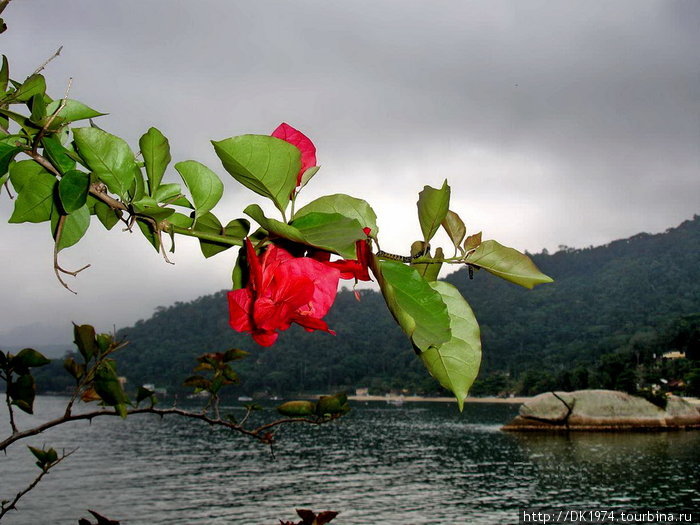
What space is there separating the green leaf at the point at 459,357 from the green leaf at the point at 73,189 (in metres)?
0.36

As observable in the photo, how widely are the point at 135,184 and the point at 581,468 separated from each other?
32.7 m

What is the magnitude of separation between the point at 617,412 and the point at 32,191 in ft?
148

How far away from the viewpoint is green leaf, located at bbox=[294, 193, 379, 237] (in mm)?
578

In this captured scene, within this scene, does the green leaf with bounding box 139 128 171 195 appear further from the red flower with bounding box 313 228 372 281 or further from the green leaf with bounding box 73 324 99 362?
the green leaf with bounding box 73 324 99 362

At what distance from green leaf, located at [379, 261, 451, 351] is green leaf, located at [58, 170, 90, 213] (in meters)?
0.28

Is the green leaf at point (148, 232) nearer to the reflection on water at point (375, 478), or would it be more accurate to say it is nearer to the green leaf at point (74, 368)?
the green leaf at point (74, 368)

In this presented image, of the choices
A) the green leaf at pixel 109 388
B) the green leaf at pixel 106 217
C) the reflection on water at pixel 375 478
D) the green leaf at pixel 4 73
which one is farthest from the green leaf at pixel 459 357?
the reflection on water at pixel 375 478

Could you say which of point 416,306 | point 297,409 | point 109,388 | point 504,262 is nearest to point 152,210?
point 416,306

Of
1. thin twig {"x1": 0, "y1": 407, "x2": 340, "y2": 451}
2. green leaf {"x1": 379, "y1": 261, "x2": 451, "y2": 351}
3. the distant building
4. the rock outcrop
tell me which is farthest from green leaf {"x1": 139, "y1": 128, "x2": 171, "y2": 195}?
the distant building

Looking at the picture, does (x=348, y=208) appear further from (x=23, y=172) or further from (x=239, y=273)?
(x=23, y=172)

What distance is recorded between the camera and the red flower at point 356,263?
45 centimetres

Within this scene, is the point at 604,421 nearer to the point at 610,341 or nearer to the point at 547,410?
the point at 547,410

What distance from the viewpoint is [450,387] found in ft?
1.82

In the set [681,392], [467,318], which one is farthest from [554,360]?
[467,318]
